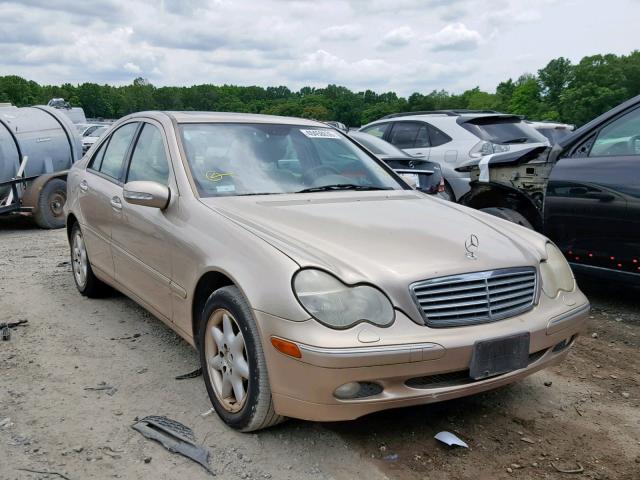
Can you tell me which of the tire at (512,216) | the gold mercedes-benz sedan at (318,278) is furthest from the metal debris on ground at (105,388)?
the tire at (512,216)

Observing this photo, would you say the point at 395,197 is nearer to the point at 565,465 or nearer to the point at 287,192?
the point at 287,192

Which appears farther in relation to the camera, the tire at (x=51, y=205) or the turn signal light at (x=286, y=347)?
the tire at (x=51, y=205)

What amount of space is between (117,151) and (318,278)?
270 cm

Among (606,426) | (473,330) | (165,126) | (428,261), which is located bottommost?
(606,426)

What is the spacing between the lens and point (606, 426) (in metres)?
3.12

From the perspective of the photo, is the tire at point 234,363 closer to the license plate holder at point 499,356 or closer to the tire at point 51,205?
the license plate holder at point 499,356

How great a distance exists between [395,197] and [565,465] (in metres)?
1.81

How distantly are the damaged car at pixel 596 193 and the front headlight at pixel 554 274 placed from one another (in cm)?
137

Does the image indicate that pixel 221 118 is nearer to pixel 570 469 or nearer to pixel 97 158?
pixel 97 158

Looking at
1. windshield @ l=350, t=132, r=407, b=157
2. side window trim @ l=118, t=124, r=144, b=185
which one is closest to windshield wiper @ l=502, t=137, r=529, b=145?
windshield @ l=350, t=132, r=407, b=157

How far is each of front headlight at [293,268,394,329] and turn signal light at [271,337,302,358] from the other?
0.15 m

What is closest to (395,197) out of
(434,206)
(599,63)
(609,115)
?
(434,206)

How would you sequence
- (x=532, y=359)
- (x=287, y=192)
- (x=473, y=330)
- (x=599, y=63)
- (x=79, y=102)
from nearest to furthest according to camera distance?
(x=473, y=330) → (x=532, y=359) → (x=287, y=192) → (x=599, y=63) → (x=79, y=102)

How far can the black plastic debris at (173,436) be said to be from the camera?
2.79 m
